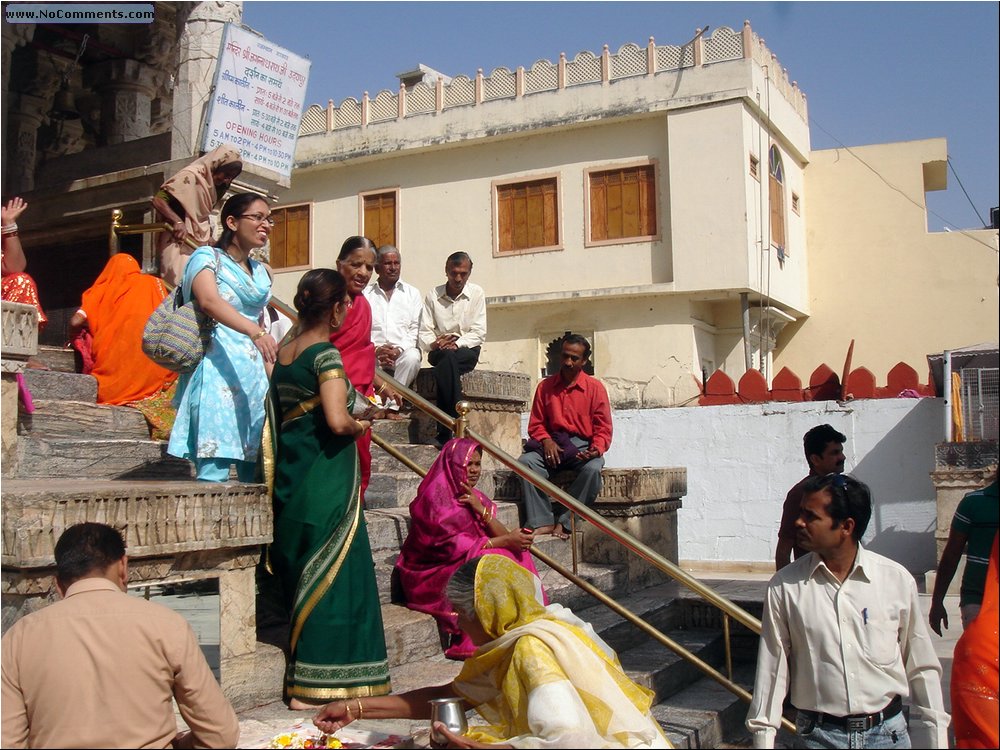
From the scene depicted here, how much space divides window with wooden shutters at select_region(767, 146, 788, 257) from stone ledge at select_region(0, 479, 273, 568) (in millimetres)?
17467

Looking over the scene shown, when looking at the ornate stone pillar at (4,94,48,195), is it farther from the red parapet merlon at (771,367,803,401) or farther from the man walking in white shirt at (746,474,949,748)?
the red parapet merlon at (771,367,803,401)

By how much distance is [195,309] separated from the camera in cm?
446

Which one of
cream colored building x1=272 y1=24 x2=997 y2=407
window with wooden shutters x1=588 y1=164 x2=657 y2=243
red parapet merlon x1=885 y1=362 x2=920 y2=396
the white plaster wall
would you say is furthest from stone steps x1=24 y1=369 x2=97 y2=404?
window with wooden shutters x1=588 y1=164 x2=657 y2=243

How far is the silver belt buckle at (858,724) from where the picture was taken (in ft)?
10.0

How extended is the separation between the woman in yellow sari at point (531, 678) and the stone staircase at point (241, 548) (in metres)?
0.76

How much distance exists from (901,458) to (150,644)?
34.2 ft

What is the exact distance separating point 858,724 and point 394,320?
5.29m

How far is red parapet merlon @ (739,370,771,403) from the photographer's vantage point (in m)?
13.5

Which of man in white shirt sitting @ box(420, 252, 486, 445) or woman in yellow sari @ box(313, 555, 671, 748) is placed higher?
man in white shirt sitting @ box(420, 252, 486, 445)

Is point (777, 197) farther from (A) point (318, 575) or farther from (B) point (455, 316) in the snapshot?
(A) point (318, 575)

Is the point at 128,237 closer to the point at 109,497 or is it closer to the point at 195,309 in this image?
the point at 195,309

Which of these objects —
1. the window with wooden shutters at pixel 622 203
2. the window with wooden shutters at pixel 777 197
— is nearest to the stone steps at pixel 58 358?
the window with wooden shutters at pixel 622 203

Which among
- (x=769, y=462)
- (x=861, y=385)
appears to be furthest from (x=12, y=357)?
(x=861, y=385)

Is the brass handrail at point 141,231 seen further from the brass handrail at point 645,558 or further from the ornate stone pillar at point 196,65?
the brass handrail at point 645,558
